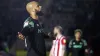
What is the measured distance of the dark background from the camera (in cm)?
477

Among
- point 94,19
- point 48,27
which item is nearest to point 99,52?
point 94,19

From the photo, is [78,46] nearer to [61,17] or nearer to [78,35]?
[78,35]

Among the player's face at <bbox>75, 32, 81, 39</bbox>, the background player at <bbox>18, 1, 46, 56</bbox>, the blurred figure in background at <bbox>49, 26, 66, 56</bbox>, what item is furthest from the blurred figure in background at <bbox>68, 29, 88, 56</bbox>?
the background player at <bbox>18, 1, 46, 56</bbox>

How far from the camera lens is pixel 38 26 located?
4848 mm

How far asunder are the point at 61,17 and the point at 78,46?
0.47 metres

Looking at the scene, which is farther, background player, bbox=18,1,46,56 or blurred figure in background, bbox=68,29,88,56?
blurred figure in background, bbox=68,29,88,56

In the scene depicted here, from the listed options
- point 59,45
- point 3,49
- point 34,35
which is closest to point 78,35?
point 59,45

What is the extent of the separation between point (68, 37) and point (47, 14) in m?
0.42

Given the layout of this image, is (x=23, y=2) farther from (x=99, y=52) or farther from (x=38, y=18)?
(x=99, y=52)

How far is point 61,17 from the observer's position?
484 centimetres

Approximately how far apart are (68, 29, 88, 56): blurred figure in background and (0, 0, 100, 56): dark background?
0.24ft

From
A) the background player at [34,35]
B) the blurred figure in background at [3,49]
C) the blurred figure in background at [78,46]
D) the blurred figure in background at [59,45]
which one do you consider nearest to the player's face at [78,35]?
the blurred figure in background at [78,46]

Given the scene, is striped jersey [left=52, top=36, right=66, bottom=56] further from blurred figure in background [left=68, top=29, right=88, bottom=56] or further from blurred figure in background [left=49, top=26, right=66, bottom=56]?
blurred figure in background [left=68, top=29, right=88, bottom=56]

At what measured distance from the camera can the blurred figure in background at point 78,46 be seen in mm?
4914
